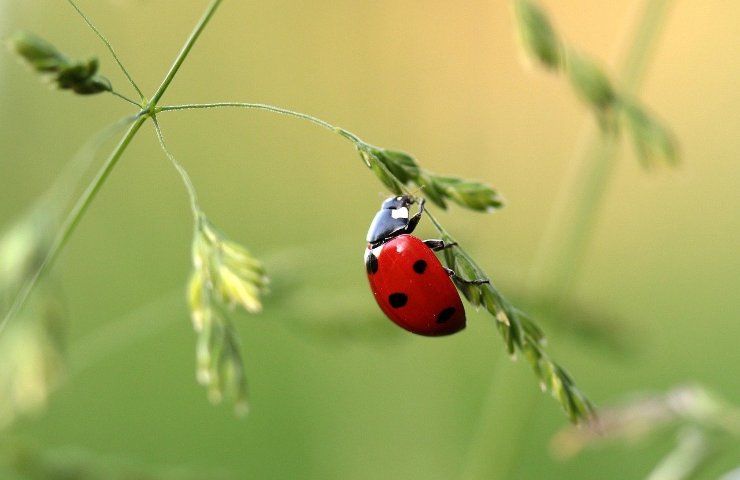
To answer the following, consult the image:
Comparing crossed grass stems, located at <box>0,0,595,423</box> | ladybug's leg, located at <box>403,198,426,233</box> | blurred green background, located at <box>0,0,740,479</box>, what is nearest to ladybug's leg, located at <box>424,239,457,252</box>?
crossed grass stems, located at <box>0,0,595,423</box>

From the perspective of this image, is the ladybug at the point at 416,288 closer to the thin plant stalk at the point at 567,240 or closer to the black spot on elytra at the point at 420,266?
the black spot on elytra at the point at 420,266

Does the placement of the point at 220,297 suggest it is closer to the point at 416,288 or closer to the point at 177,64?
the point at 177,64

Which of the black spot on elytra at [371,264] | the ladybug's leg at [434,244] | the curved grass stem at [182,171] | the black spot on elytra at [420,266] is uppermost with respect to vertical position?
the ladybug's leg at [434,244]

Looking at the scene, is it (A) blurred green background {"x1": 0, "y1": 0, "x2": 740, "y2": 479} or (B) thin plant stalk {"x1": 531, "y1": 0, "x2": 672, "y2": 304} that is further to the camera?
(A) blurred green background {"x1": 0, "y1": 0, "x2": 740, "y2": 479}

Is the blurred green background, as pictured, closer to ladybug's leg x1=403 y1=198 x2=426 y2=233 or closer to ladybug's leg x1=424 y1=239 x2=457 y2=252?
ladybug's leg x1=403 y1=198 x2=426 y2=233

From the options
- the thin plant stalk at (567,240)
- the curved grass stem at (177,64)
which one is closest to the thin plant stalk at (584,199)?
the thin plant stalk at (567,240)

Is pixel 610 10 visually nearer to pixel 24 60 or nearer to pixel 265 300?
pixel 265 300
